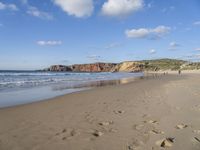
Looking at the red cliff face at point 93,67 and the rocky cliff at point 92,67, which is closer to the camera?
the rocky cliff at point 92,67

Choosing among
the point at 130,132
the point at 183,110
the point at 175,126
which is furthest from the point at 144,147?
the point at 183,110

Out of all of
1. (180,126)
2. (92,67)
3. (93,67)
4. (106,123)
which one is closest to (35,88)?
(106,123)

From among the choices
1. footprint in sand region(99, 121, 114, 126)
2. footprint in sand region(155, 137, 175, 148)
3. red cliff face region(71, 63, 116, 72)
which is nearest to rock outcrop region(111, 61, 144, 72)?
red cliff face region(71, 63, 116, 72)

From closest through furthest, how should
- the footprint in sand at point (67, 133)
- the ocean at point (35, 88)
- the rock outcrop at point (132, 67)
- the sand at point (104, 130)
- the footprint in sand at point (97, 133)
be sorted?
the sand at point (104, 130) → the footprint in sand at point (67, 133) → the footprint in sand at point (97, 133) → the ocean at point (35, 88) → the rock outcrop at point (132, 67)

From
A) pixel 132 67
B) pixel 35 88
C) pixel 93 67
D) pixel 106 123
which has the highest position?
pixel 106 123

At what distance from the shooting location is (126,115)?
5.80 meters

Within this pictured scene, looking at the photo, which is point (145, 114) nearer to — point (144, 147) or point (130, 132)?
point (130, 132)

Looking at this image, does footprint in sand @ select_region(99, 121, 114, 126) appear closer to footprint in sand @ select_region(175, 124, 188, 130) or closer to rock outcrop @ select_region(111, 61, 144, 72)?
footprint in sand @ select_region(175, 124, 188, 130)

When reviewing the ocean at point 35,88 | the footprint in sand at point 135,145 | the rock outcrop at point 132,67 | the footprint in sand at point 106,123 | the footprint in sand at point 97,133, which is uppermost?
the footprint in sand at point 135,145

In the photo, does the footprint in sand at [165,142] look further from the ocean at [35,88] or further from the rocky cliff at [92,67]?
the rocky cliff at [92,67]

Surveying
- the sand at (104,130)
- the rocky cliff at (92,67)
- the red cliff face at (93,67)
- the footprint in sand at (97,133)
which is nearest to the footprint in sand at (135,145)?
the sand at (104,130)

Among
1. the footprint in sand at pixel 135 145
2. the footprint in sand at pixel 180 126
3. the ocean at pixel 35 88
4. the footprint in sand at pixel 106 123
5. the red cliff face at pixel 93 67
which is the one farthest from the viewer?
the red cliff face at pixel 93 67

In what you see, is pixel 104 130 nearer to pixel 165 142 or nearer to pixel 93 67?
pixel 165 142

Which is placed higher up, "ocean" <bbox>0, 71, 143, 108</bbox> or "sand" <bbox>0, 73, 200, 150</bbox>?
"sand" <bbox>0, 73, 200, 150</bbox>
